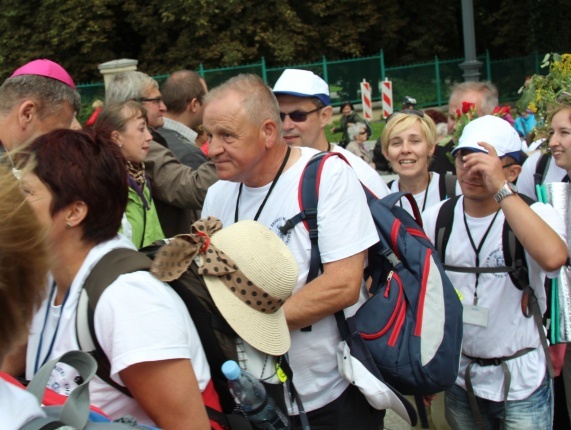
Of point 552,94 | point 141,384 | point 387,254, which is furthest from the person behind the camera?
point 552,94

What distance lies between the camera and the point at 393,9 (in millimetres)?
34250

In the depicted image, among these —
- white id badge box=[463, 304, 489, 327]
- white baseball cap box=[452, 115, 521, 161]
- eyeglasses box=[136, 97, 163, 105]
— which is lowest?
white id badge box=[463, 304, 489, 327]

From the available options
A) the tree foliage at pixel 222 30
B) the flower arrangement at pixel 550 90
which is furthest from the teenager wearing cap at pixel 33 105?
the tree foliage at pixel 222 30

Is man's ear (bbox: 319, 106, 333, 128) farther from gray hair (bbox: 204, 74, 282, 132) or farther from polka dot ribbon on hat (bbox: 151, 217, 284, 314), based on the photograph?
polka dot ribbon on hat (bbox: 151, 217, 284, 314)

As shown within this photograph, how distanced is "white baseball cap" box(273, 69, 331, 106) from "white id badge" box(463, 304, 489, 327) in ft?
4.31

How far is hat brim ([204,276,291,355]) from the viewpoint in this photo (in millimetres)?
2029

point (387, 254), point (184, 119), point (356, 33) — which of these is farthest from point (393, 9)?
point (387, 254)

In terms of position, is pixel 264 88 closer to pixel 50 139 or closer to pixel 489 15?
pixel 50 139

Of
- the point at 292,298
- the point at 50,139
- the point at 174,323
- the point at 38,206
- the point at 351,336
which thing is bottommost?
the point at 351,336

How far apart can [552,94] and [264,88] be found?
1828mm

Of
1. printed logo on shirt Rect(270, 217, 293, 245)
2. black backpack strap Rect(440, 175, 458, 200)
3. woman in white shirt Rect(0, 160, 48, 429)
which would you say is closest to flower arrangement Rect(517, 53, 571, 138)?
black backpack strap Rect(440, 175, 458, 200)

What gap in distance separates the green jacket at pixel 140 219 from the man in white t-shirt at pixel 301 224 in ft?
3.08

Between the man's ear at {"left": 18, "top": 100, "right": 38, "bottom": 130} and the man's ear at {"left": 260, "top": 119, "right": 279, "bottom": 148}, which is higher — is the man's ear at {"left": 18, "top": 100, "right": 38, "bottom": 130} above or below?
above

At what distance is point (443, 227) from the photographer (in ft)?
11.3
